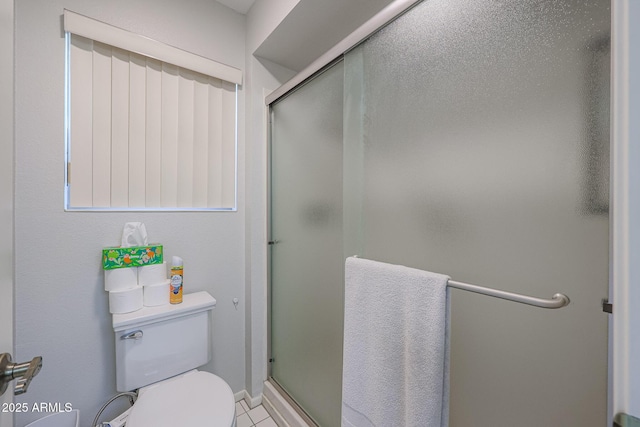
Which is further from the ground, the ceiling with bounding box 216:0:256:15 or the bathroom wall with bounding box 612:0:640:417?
the ceiling with bounding box 216:0:256:15

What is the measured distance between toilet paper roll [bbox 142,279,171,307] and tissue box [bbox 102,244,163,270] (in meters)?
0.12

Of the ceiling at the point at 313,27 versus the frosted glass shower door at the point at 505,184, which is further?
the ceiling at the point at 313,27

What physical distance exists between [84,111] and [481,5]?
1628mm

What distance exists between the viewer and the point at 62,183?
43.8 inches

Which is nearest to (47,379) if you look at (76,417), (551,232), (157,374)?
(76,417)

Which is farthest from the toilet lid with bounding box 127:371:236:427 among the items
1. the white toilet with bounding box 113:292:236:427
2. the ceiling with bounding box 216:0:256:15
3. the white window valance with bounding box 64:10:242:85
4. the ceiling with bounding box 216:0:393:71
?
the ceiling with bounding box 216:0:256:15

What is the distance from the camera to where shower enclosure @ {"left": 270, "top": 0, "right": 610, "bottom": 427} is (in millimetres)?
574

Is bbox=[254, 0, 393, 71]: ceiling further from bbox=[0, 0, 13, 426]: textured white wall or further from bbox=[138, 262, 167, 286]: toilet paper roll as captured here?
bbox=[138, 262, 167, 286]: toilet paper roll

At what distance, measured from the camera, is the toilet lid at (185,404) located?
90 centimetres

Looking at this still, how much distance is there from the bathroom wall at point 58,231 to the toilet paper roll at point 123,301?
0.13m

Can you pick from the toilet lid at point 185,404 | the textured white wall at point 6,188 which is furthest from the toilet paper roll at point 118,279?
the textured white wall at point 6,188

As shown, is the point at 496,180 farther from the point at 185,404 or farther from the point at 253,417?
the point at 253,417

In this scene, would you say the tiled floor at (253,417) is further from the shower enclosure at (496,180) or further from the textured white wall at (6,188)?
the textured white wall at (6,188)

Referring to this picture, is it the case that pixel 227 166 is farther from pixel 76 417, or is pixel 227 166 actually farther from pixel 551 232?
pixel 551 232
